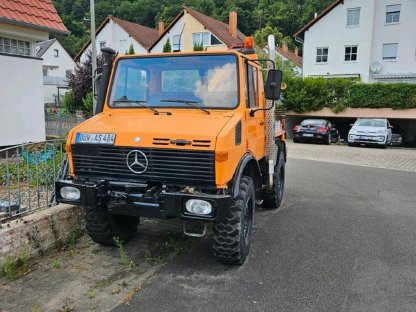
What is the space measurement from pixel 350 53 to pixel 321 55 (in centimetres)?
238

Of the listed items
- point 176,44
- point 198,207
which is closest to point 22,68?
point 198,207

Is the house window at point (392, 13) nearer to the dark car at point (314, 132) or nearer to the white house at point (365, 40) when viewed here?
the white house at point (365, 40)

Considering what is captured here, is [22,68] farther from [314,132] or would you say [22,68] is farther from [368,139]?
[368,139]

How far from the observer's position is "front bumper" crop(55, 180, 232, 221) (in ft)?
12.6

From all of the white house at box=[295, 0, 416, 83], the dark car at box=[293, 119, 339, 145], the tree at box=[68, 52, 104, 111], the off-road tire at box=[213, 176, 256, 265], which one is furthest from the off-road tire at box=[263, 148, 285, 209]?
the white house at box=[295, 0, 416, 83]

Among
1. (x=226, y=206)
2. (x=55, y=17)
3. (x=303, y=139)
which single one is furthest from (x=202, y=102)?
(x=303, y=139)

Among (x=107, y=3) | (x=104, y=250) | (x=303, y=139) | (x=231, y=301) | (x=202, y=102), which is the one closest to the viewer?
(x=231, y=301)

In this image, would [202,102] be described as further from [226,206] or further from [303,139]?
[303,139]

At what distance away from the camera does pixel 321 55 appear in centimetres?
3531

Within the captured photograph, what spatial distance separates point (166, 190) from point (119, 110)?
1.37 meters

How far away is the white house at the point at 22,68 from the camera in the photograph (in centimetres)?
923

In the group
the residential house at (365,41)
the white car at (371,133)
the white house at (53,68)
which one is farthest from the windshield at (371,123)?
the white house at (53,68)

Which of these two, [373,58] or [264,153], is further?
[373,58]

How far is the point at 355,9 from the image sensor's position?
33.5 m
